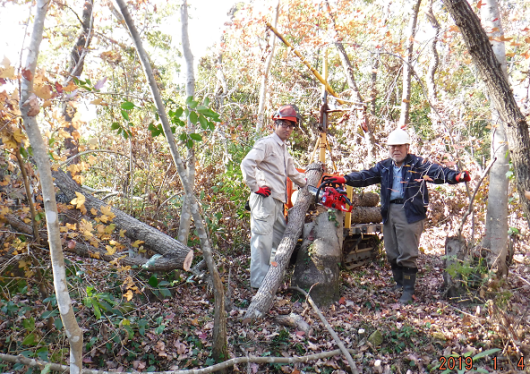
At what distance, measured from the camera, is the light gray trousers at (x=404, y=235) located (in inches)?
189

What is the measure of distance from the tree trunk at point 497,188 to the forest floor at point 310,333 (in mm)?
579

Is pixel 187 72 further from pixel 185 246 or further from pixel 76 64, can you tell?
pixel 185 246

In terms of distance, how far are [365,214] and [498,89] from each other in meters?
3.89

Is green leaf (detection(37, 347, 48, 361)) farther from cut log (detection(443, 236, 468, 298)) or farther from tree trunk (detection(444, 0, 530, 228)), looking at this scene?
cut log (detection(443, 236, 468, 298))

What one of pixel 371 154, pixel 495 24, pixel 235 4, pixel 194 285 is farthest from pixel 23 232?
pixel 235 4

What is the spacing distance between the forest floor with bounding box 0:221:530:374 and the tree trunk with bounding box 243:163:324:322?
0.15m

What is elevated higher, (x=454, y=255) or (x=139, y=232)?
(x=139, y=232)

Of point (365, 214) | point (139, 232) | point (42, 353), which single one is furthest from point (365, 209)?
point (42, 353)

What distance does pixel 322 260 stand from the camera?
15.0 ft

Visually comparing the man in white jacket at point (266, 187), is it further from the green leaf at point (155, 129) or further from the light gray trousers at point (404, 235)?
the green leaf at point (155, 129)

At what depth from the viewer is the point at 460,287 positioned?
4527mm

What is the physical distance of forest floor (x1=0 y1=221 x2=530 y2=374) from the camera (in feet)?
10.3

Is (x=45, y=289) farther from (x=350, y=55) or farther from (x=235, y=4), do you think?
(x=235, y=4)

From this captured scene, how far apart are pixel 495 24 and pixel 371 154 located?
4.33 m
